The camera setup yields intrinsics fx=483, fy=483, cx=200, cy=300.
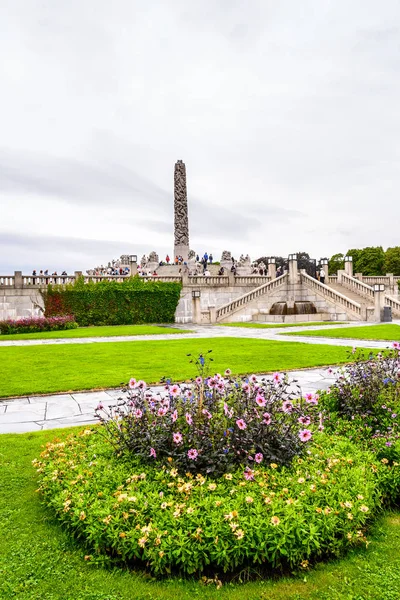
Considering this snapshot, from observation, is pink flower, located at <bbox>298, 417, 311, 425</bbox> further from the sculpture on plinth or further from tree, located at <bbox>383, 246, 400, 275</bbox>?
tree, located at <bbox>383, 246, 400, 275</bbox>

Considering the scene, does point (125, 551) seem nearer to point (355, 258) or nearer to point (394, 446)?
point (394, 446)

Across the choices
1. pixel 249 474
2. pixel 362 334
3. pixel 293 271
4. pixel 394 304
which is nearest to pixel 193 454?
pixel 249 474

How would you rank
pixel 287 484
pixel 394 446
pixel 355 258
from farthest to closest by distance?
pixel 355 258 < pixel 394 446 < pixel 287 484

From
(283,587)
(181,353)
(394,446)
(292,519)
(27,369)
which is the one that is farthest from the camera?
(181,353)

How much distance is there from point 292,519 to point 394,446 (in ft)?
6.30

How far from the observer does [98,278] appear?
3553cm

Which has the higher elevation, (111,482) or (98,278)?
(98,278)

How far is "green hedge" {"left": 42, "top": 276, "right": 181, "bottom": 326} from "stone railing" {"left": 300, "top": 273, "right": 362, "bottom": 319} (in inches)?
394

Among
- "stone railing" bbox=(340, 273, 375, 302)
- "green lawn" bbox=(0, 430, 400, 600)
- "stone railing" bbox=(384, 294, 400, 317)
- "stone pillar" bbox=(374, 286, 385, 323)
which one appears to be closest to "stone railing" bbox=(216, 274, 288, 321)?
"stone railing" bbox=(340, 273, 375, 302)

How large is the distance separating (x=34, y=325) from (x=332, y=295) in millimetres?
20590

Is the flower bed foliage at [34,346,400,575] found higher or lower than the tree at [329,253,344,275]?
lower

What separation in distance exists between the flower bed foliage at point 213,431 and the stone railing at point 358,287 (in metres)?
32.8

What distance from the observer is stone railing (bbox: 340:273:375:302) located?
36312 mm

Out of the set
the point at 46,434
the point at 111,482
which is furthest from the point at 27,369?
the point at 111,482
